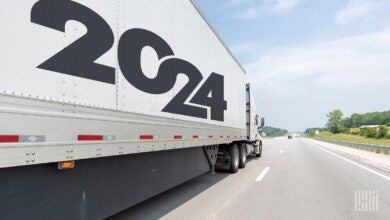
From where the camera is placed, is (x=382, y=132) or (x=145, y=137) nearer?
(x=145, y=137)

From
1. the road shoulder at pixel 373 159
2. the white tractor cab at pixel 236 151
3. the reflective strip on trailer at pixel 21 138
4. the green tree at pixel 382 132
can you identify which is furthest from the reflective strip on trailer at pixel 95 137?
the green tree at pixel 382 132

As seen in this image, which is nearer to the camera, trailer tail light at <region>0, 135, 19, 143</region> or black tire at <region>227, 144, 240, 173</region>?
trailer tail light at <region>0, 135, 19, 143</region>

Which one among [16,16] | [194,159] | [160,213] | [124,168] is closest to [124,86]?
[124,168]

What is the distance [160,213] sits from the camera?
16.0ft

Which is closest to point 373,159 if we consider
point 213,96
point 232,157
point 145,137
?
point 232,157

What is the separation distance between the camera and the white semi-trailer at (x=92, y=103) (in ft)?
7.23

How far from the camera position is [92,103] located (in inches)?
114

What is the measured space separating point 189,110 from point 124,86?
2133 mm

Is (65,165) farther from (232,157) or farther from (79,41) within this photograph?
(232,157)

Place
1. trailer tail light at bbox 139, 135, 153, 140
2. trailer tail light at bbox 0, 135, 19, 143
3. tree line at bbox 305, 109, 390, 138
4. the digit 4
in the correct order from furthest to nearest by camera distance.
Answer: tree line at bbox 305, 109, 390, 138 < the digit 4 < trailer tail light at bbox 139, 135, 153, 140 < trailer tail light at bbox 0, 135, 19, 143

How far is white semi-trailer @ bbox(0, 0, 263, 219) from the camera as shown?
2.20 m

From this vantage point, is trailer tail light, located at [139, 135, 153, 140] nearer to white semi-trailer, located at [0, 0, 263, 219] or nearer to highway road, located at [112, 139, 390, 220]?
white semi-trailer, located at [0, 0, 263, 219]

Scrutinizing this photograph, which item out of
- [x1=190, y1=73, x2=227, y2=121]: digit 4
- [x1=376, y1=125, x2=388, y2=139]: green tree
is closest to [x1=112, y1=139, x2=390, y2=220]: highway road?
[x1=190, y1=73, x2=227, y2=121]: digit 4

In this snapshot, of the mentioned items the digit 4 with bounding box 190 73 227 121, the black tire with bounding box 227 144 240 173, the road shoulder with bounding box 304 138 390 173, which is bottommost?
the road shoulder with bounding box 304 138 390 173
